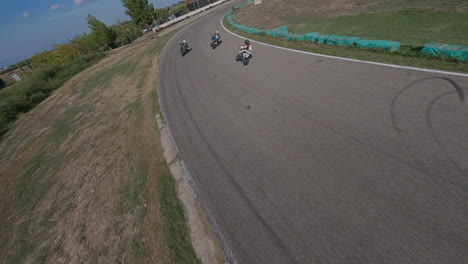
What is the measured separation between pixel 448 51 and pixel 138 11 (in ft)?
184

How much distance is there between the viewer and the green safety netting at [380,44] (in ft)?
25.4

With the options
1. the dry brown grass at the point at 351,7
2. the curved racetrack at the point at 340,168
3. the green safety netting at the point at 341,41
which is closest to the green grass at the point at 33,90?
the curved racetrack at the point at 340,168

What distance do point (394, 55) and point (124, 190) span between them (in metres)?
10.8

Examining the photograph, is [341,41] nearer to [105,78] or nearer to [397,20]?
[397,20]

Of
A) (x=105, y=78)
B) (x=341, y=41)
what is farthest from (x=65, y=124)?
(x=341, y=41)

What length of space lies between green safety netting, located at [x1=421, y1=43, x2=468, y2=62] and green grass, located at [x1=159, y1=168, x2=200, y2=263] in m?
9.28

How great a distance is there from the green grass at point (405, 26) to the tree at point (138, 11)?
45986 millimetres

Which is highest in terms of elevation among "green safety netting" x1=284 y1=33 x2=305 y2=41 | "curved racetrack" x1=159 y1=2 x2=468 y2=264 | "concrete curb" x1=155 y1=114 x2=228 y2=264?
"green safety netting" x1=284 y1=33 x2=305 y2=41

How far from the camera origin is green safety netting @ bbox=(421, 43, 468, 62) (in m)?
5.93

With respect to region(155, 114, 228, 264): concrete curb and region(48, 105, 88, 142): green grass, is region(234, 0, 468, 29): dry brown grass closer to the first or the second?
region(155, 114, 228, 264): concrete curb

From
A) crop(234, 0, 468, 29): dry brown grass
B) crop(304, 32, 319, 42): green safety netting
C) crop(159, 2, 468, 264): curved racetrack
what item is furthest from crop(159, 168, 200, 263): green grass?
crop(234, 0, 468, 29): dry brown grass

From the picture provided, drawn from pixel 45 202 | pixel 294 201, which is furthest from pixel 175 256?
pixel 45 202

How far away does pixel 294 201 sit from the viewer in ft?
12.6

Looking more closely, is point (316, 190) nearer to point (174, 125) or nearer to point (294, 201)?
point (294, 201)
